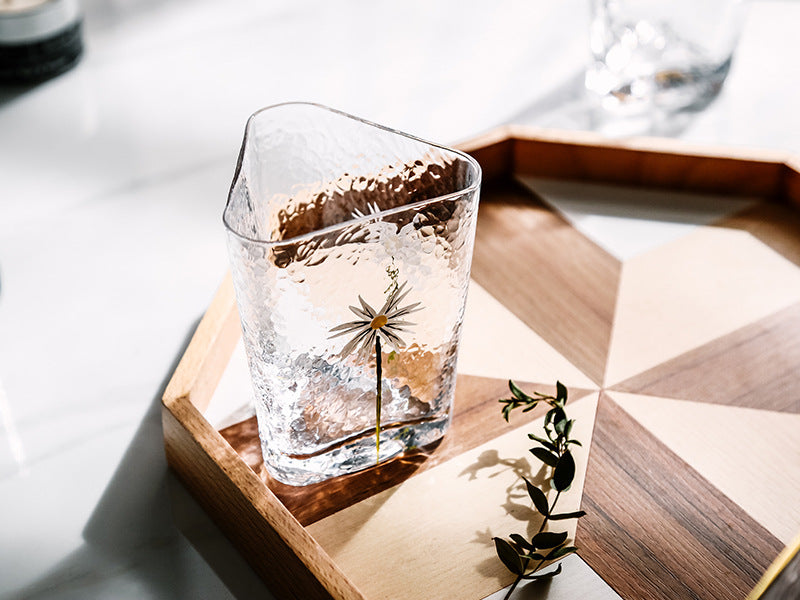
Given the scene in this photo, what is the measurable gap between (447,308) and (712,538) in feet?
0.47

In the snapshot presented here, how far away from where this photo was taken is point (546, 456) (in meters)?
0.42

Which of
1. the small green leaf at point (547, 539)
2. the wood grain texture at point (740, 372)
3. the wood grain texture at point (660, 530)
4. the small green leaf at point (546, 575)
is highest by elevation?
the small green leaf at point (547, 539)

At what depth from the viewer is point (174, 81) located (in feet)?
2.45

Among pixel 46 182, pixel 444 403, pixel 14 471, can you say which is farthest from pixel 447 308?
pixel 46 182

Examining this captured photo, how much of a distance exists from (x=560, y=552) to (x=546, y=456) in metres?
0.05

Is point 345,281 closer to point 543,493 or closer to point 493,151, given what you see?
point 543,493

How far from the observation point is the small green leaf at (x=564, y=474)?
1.33 ft

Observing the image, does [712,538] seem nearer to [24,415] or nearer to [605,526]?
[605,526]

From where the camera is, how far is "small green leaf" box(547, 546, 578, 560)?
380 millimetres

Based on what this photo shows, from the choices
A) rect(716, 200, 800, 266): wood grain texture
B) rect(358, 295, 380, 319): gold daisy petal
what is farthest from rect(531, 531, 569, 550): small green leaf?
rect(716, 200, 800, 266): wood grain texture

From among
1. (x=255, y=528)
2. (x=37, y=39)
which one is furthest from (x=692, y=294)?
(x=37, y=39)

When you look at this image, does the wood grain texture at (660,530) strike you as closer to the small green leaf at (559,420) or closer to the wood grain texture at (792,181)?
the small green leaf at (559,420)

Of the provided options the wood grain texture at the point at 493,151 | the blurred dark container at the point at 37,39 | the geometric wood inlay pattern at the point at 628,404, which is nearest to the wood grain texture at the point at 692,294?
the geometric wood inlay pattern at the point at 628,404

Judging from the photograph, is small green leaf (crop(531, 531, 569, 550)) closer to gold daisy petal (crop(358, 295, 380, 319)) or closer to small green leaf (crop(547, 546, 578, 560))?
small green leaf (crop(547, 546, 578, 560))
